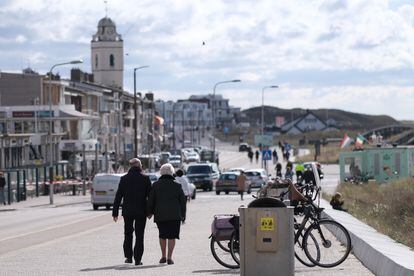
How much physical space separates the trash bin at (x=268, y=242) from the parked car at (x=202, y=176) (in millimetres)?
52849

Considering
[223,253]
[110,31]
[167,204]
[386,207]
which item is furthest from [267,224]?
[110,31]

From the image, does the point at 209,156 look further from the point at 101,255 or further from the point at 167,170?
the point at 167,170

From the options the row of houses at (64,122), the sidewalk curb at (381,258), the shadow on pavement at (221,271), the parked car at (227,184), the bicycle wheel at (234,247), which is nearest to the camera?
the sidewalk curb at (381,258)

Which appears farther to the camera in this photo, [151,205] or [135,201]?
[135,201]

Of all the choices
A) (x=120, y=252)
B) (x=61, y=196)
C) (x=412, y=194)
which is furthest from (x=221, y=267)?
(x=61, y=196)

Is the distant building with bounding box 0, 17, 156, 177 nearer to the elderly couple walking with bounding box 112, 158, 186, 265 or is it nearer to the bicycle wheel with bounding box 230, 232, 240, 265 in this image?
the elderly couple walking with bounding box 112, 158, 186, 265

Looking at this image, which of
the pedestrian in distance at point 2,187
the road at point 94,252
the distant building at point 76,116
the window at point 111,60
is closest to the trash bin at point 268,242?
the road at point 94,252

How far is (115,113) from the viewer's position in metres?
133

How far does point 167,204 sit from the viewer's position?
57.8 feet

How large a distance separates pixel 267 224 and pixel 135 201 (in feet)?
13.2

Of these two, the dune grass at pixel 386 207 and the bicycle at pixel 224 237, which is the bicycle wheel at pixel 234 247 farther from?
the dune grass at pixel 386 207

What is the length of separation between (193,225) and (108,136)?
97728 mm

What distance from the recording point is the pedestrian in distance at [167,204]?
1764 cm

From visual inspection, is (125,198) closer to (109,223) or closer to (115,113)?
(109,223)
